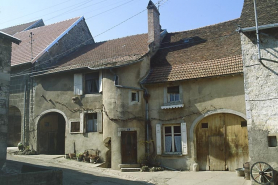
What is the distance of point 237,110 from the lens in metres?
13.6

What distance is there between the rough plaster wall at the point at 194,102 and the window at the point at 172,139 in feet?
1.28

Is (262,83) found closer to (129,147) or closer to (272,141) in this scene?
(272,141)

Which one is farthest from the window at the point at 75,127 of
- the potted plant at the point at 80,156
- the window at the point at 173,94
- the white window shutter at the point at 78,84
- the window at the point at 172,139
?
the window at the point at 173,94

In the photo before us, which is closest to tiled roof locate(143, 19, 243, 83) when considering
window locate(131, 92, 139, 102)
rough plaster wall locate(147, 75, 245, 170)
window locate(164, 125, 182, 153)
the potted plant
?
rough plaster wall locate(147, 75, 245, 170)

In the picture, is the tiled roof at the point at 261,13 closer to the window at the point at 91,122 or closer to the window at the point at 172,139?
the window at the point at 172,139

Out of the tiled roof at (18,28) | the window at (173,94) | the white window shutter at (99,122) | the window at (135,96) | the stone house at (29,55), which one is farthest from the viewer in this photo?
the tiled roof at (18,28)

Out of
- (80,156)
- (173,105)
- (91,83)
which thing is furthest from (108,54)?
(80,156)

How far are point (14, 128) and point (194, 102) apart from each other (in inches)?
521

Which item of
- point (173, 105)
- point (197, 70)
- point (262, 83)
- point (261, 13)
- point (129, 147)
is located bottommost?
point (129, 147)

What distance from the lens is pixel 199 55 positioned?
15992mm

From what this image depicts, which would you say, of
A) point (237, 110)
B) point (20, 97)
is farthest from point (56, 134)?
point (237, 110)

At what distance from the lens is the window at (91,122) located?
54.9 ft

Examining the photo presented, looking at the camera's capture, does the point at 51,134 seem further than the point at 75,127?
Yes

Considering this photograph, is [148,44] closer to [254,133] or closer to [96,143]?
[96,143]
